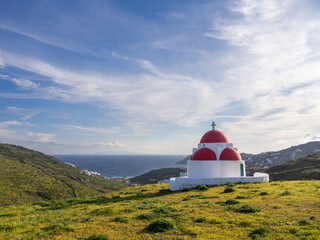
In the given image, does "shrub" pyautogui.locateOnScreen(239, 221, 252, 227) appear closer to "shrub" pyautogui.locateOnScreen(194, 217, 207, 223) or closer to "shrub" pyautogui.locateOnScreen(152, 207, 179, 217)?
"shrub" pyautogui.locateOnScreen(194, 217, 207, 223)

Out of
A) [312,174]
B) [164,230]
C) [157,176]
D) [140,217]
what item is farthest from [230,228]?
[157,176]

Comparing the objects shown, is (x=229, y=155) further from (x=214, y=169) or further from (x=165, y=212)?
(x=165, y=212)

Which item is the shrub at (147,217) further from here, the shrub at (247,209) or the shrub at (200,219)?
the shrub at (247,209)

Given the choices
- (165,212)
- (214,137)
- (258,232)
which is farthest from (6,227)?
(214,137)

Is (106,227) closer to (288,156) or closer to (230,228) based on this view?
(230,228)

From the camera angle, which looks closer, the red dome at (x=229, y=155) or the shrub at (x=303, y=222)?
the shrub at (x=303, y=222)

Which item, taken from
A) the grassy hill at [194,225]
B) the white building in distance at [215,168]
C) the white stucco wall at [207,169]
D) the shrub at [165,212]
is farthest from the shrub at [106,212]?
the white stucco wall at [207,169]

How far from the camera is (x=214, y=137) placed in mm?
31312

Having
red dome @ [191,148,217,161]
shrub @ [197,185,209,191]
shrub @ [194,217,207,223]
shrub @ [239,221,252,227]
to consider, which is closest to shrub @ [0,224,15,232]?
shrub @ [194,217,207,223]

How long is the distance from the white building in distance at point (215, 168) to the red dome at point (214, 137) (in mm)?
217

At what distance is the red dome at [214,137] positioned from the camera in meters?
31.0

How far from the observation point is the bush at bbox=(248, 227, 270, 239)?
865 centimetres

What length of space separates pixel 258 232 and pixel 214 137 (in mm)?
22737

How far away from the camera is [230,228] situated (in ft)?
31.9
